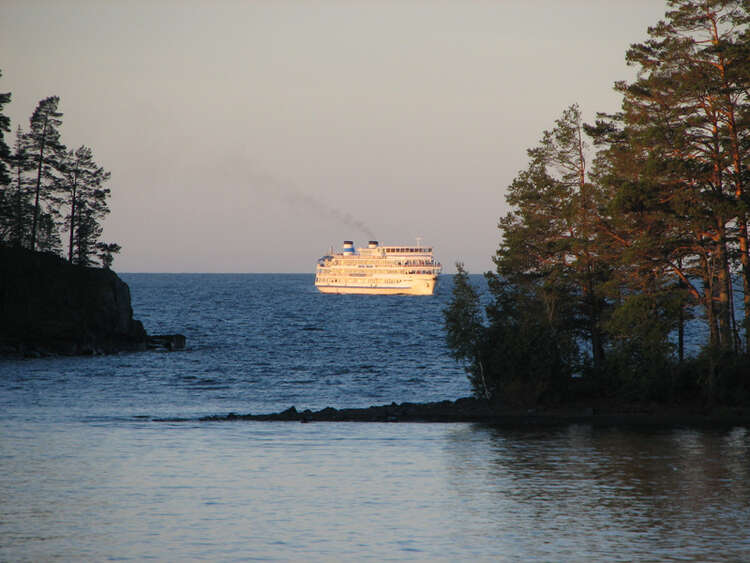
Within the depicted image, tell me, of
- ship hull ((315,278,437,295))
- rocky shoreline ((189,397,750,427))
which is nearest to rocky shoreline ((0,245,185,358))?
rocky shoreline ((189,397,750,427))

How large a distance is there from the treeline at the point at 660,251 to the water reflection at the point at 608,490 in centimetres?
307

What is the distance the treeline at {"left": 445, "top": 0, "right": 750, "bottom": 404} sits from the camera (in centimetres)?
2706

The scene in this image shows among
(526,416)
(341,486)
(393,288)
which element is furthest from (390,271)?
(341,486)

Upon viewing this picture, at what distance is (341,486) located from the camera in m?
17.7

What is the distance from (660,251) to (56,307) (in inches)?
1613

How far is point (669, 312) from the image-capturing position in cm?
2720

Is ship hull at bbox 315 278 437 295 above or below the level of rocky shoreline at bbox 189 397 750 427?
above

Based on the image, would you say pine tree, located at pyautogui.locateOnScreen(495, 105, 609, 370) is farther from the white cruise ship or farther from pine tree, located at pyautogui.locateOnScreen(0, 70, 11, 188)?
the white cruise ship

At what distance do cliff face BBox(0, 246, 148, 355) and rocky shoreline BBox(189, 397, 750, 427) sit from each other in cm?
2904

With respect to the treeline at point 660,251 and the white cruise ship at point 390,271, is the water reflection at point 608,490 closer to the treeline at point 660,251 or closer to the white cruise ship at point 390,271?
the treeline at point 660,251

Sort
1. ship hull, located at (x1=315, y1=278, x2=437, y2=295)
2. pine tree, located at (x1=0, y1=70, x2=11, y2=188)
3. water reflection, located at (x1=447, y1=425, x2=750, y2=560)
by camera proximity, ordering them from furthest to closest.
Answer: ship hull, located at (x1=315, y1=278, x2=437, y2=295)
pine tree, located at (x1=0, y1=70, x2=11, y2=188)
water reflection, located at (x1=447, y1=425, x2=750, y2=560)

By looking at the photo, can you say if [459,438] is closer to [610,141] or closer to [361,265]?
[610,141]

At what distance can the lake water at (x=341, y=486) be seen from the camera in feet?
42.8

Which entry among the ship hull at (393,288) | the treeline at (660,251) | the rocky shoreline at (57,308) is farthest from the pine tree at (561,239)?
the ship hull at (393,288)
